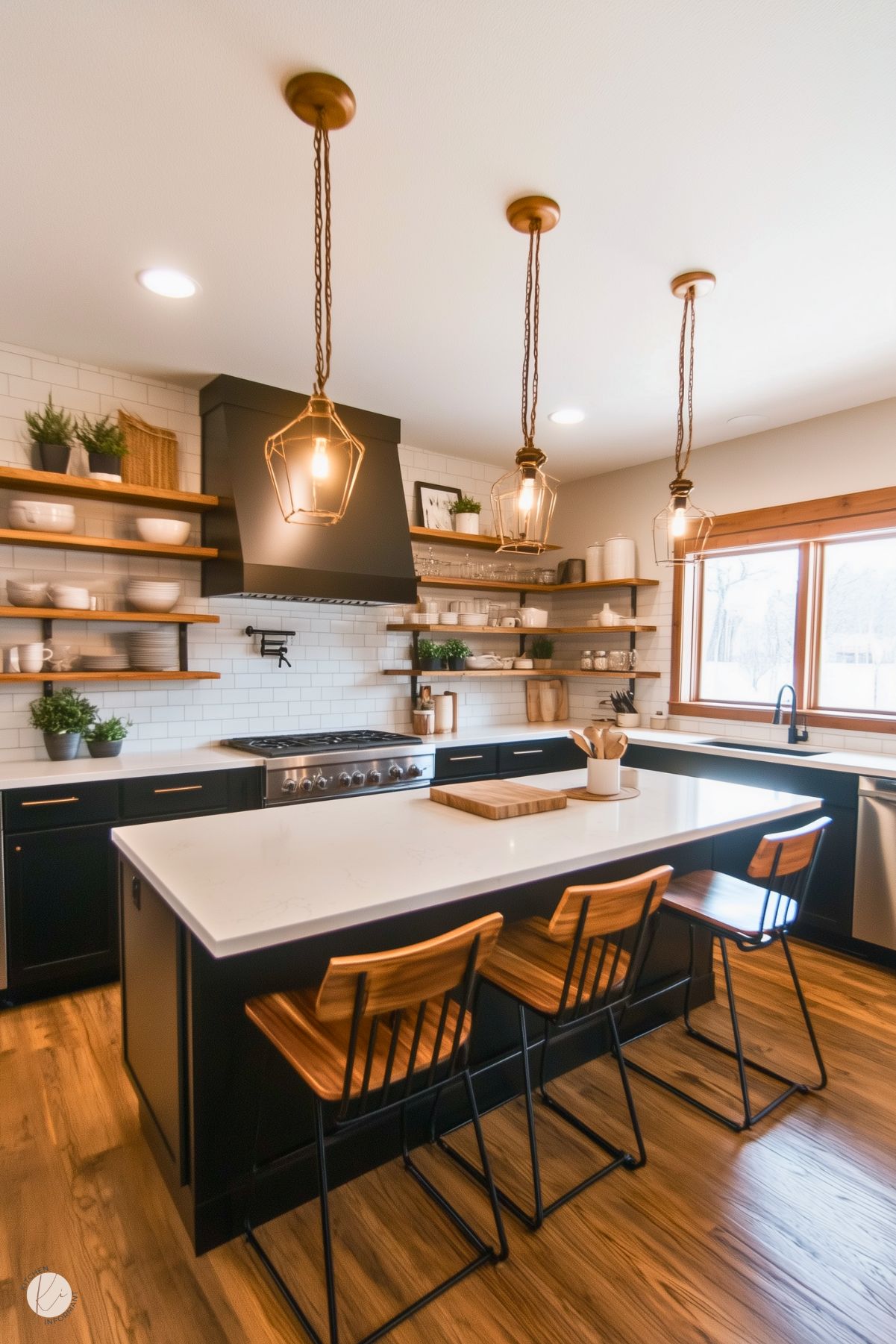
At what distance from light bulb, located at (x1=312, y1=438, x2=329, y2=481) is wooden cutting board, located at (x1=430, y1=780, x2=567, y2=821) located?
3.54ft

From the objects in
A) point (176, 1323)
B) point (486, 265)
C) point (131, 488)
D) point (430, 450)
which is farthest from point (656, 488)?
point (176, 1323)

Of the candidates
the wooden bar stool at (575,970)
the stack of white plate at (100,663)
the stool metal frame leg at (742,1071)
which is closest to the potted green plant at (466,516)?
the stack of white plate at (100,663)

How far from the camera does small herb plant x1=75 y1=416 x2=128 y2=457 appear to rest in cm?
321

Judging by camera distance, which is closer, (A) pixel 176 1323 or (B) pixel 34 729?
(A) pixel 176 1323

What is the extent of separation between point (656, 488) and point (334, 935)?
3.95 m

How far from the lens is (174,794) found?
310 cm

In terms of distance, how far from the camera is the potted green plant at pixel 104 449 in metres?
3.21

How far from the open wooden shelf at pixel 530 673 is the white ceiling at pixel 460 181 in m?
1.80

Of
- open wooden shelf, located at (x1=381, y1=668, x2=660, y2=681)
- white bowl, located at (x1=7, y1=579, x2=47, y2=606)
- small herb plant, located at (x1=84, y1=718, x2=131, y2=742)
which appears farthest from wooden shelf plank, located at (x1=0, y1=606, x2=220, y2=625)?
open wooden shelf, located at (x1=381, y1=668, x2=660, y2=681)

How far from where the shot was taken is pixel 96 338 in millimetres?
3045

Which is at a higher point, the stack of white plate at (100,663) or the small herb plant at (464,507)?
the small herb plant at (464,507)

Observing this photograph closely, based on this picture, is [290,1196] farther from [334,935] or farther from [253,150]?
[253,150]

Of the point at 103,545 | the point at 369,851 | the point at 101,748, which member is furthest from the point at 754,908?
A: the point at 103,545

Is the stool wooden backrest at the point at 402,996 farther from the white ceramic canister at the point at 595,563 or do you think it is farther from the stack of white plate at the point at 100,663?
the white ceramic canister at the point at 595,563
